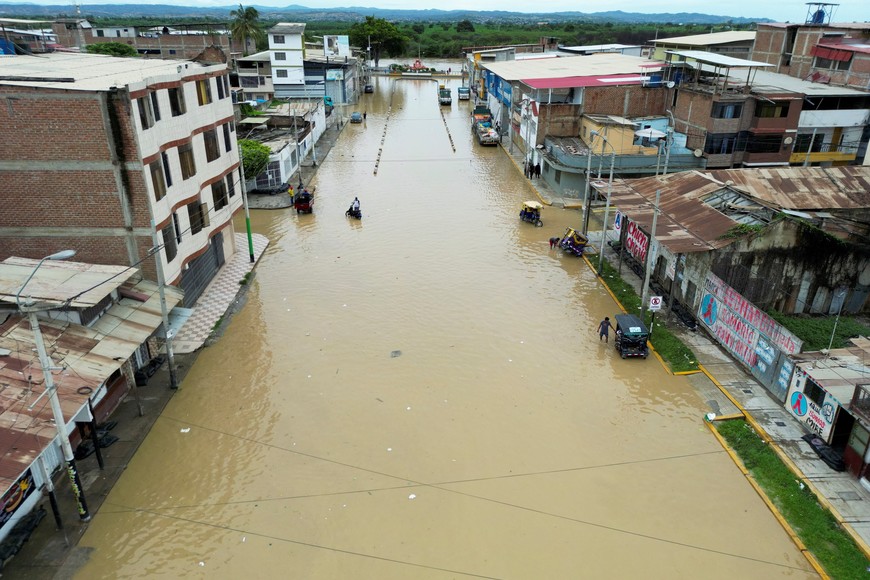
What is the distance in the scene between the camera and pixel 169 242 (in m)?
20.5

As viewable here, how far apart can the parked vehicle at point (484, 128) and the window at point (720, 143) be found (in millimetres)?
21515

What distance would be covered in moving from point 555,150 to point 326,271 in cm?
1994

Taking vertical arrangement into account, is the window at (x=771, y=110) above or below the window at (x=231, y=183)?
above

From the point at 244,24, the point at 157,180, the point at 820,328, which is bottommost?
the point at 820,328

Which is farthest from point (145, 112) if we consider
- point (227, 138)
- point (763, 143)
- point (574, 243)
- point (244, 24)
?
point (244, 24)

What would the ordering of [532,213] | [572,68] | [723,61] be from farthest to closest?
[572,68] → [723,61] → [532,213]

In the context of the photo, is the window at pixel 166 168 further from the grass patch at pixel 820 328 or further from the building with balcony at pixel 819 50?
the building with balcony at pixel 819 50

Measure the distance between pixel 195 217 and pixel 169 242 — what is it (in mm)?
2832

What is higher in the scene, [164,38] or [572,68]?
[164,38]

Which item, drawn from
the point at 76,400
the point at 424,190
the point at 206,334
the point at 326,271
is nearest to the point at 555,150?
the point at 424,190

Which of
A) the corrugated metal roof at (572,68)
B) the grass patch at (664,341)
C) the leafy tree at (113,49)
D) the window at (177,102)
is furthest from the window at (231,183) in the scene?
the leafy tree at (113,49)

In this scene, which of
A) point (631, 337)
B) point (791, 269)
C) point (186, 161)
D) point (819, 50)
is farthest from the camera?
point (819, 50)

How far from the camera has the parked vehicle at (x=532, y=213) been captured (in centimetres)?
3431

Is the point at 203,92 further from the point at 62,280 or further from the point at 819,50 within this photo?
the point at 819,50
